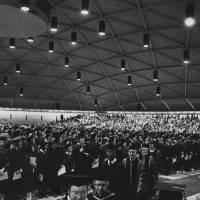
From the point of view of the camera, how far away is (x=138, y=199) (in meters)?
10.3

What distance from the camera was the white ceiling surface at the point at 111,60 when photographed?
20.2m

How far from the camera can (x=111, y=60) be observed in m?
30.0

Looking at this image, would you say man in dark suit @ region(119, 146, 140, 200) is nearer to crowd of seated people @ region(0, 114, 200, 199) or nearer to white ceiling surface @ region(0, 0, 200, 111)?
crowd of seated people @ region(0, 114, 200, 199)

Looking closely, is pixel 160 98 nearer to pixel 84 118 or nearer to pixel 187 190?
pixel 84 118

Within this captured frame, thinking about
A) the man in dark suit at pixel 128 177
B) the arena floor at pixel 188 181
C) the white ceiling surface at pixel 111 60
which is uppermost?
the white ceiling surface at pixel 111 60

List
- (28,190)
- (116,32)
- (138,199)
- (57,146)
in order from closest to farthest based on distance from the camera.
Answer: (28,190) < (138,199) < (57,146) < (116,32)

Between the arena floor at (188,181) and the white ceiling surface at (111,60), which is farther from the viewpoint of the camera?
the white ceiling surface at (111,60)

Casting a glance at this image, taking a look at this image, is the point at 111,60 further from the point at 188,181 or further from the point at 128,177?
the point at 128,177

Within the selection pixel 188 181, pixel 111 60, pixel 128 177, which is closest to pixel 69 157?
pixel 128 177

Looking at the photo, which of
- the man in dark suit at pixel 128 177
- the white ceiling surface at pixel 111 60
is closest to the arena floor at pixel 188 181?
the man in dark suit at pixel 128 177

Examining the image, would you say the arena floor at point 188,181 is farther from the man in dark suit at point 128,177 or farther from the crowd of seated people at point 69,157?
the man in dark suit at point 128,177

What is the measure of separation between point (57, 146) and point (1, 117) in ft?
120

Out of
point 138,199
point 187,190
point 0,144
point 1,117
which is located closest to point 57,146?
point 0,144

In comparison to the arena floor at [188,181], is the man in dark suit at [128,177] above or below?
above
